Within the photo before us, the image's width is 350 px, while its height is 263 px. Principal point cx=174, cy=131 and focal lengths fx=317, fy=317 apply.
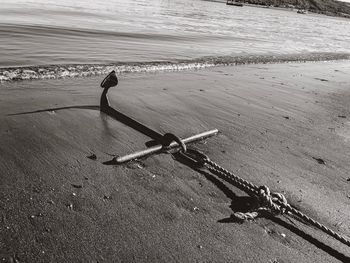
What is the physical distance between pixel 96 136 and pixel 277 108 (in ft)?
11.5

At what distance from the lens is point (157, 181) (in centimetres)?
Answer: 293

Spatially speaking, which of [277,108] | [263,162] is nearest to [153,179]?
[263,162]

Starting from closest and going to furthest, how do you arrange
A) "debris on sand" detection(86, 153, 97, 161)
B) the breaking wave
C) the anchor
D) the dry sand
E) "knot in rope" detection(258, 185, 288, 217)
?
1. the dry sand
2. "knot in rope" detection(258, 185, 288, 217)
3. the anchor
4. "debris on sand" detection(86, 153, 97, 161)
5. the breaking wave

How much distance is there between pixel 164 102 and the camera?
17.7ft

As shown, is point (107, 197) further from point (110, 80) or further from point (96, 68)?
point (96, 68)

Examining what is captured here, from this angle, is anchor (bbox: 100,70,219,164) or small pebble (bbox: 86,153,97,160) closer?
anchor (bbox: 100,70,219,164)

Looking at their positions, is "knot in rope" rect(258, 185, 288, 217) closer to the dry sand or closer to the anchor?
the dry sand

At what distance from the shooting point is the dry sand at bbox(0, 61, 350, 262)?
2150 millimetres

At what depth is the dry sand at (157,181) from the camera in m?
2.15

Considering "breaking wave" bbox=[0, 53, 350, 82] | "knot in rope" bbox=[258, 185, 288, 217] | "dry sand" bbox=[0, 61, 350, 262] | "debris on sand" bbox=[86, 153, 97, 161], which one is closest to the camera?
"dry sand" bbox=[0, 61, 350, 262]

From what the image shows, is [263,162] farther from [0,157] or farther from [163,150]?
[0,157]

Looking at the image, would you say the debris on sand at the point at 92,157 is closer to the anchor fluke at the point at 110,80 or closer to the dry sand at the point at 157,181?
the dry sand at the point at 157,181

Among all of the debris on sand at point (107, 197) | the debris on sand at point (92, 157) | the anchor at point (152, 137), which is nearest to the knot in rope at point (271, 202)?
the anchor at point (152, 137)

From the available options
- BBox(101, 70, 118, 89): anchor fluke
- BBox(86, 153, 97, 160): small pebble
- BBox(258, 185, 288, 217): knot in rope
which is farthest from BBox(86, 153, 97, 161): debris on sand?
BBox(258, 185, 288, 217): knot in rope
